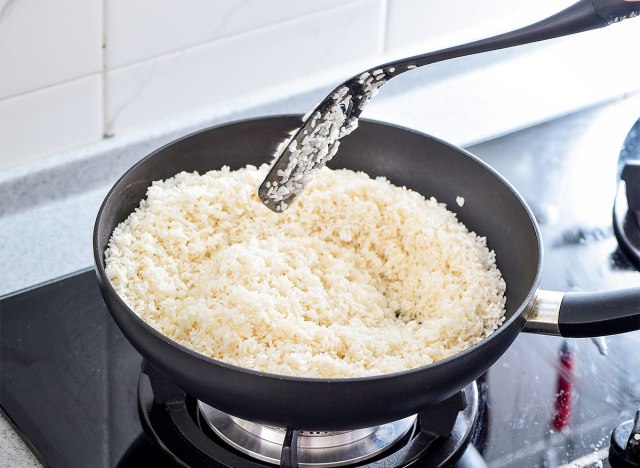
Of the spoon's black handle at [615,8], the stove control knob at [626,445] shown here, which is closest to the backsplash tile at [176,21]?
the spoon's black handle at [615,8]

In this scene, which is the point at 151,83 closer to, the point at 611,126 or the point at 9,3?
the point at 9,3

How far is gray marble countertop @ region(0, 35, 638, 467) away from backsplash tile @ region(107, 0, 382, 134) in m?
0.03

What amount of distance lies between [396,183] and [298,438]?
0.35m

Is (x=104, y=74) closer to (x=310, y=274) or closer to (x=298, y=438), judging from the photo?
(x=310, y=274)

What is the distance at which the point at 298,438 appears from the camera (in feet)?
2.96

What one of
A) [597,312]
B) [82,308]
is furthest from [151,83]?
[597,312]

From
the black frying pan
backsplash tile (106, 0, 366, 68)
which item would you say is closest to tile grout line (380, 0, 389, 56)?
backsplash tile (106, 0, 366, 68)

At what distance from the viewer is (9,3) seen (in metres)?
1.07

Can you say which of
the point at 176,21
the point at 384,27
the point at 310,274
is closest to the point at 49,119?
the point at 176,21

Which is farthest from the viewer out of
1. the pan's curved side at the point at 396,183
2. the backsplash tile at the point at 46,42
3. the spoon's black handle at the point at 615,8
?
the backsplash tile at the point at 46,42

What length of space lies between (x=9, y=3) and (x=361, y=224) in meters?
0.45

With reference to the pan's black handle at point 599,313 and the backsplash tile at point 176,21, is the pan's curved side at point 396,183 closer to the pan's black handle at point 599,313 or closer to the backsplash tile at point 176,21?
the pan's black handle at point 599,313

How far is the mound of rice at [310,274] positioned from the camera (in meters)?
0.88

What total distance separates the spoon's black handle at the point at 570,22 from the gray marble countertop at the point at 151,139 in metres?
0.51
